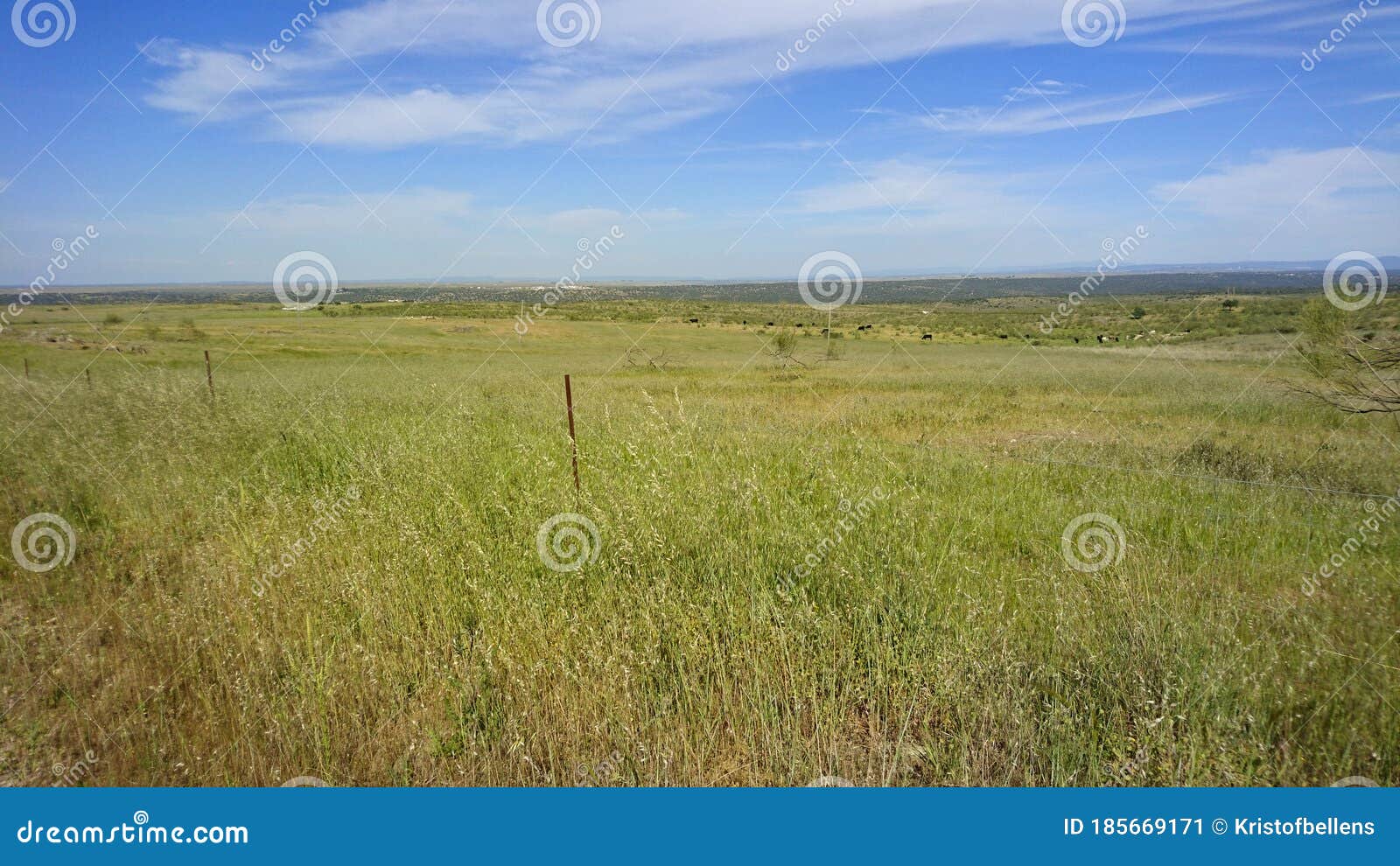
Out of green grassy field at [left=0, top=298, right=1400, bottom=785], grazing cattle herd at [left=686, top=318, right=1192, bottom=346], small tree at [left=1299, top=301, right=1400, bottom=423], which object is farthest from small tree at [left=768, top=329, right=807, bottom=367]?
small tree at [left=1299, top=301, right=1400, bottom=423]

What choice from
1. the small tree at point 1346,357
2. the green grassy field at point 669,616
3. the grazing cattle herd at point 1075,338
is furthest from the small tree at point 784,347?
the small tree at point 1346,357

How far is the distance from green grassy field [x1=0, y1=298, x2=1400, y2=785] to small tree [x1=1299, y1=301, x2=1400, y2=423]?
1107 millimetres

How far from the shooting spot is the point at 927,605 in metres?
4.08

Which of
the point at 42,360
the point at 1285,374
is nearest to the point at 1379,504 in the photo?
the point at 1285,374

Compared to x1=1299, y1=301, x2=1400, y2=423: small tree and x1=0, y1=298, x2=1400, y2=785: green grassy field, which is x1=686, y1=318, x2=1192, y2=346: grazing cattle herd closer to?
x1=1299, y1=301, x2=1400, y2=423: small tree

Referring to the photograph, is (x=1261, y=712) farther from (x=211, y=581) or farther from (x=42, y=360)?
(x=42, y=360)

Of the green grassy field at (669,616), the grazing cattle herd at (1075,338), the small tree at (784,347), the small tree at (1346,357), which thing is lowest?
the green grassy field at (669,616)

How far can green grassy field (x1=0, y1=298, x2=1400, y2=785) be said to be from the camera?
3.25 meters

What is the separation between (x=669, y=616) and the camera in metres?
4.02

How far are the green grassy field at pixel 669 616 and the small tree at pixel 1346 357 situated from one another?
111cm

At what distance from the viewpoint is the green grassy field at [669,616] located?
325 cm

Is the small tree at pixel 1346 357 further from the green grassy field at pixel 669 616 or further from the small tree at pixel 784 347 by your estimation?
the small tree at pixel 784 347

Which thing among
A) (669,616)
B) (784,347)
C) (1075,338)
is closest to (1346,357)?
(669,616)

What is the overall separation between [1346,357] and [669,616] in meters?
8.04
